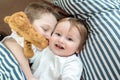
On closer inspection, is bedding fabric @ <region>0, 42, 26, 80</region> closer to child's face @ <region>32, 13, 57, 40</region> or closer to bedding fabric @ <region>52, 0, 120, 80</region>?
child's face @ <region>32, 13, 57, 40</region>

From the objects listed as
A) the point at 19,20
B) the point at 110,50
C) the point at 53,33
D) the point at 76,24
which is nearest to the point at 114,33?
the point at 110,50

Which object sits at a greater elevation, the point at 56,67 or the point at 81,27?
the point at 81,27

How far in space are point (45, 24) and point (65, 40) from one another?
13cm

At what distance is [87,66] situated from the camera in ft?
3.84

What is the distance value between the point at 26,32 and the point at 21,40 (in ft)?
0.26

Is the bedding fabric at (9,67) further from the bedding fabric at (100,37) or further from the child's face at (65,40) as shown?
the bedding fabric at (100,37)

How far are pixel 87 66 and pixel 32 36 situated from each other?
28 cm

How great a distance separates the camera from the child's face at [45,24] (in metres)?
1.20

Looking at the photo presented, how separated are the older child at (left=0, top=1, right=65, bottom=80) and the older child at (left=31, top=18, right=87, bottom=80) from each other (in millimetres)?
50

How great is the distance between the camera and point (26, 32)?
113 cm

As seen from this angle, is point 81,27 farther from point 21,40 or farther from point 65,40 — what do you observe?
point 21,40

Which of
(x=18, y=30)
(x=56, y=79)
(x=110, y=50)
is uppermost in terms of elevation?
(x=18, y=30)

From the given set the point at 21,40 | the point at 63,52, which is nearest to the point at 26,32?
the point at 21,40

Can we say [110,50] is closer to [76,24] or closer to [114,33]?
[114,33]
